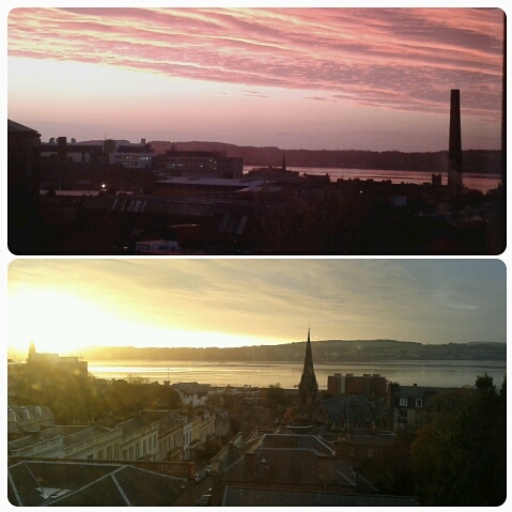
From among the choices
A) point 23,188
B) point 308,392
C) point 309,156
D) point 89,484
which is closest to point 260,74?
point 309,156

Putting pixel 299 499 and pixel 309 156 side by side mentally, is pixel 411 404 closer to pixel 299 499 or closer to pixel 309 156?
pixel 299 499

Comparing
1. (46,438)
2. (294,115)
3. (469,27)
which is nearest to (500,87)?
(469,27)

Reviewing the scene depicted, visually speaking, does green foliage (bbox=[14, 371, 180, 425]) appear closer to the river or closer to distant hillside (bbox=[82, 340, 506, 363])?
distant hillside (bbox=[82, 340, 506, 363])

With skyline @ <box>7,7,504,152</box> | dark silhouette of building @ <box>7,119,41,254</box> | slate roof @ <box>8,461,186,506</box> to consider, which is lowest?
slate roof @ <box>8,461,186,506</box>

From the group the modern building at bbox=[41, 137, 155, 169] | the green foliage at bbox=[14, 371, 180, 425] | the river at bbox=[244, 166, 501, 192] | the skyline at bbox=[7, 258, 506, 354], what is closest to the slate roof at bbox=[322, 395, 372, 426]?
the skyline at bbox=[7, 258, 506, 354]

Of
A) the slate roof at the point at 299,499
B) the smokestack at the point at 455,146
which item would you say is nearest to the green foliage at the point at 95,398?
the slate roof at the point at 299,499

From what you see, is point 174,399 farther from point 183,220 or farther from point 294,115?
point 294,115
